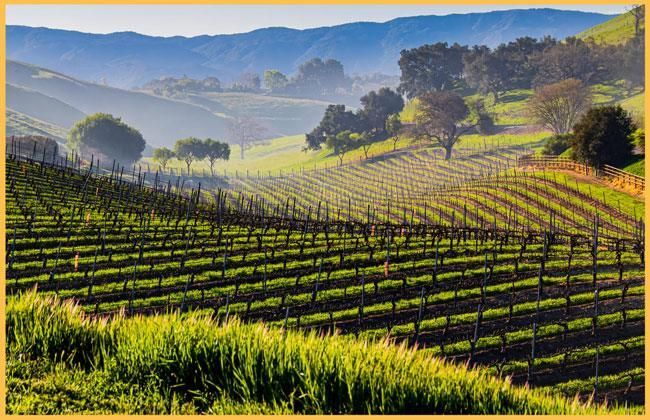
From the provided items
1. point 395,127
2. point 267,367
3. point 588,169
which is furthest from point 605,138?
point 395,127

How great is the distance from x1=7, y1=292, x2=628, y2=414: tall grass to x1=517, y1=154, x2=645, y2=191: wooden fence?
3118 inches

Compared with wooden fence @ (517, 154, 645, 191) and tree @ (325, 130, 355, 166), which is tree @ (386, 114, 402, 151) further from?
wooden fence @ (517, 154, 645, 191)

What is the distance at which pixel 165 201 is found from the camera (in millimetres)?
74688

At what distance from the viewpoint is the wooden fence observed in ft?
274

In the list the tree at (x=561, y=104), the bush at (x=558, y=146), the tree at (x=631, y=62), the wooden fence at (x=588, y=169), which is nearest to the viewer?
the wooden fence at (x=588, y=169)

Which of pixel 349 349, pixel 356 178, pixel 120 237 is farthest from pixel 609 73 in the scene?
pixel 349 349

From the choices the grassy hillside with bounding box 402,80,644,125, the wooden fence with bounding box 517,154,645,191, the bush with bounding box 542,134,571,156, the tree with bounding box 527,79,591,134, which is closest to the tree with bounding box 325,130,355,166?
the grassy hillside with bounding box 402,80,644,125

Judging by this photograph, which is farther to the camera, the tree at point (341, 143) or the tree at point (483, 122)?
the tree at point (341, 143)

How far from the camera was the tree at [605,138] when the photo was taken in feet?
290

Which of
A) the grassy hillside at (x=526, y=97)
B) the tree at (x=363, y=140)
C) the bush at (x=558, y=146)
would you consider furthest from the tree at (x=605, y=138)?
the tree at (x=363, y=140)

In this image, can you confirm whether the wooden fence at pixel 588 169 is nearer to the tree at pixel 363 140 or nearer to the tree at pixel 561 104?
the tree at pixel 561 104

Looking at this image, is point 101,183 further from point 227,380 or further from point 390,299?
point 227,380

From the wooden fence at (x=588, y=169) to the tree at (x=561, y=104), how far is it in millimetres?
36928

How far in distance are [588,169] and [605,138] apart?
6228 mm
